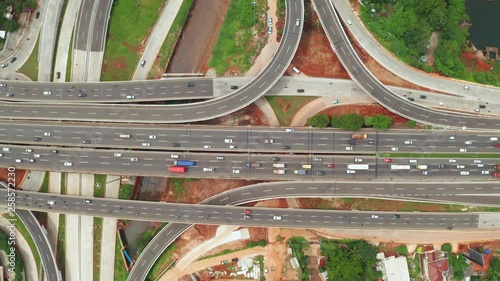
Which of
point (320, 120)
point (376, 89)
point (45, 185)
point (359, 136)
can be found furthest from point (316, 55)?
point (45, 185)

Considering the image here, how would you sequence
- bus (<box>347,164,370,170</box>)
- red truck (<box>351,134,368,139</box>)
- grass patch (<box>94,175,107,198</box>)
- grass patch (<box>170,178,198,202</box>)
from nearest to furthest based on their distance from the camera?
red truck (<box>351,134,368,139</box>)
bus (<box>347,164,370,170</box>)
grass patch (<box>170,178,198,202</box>)
grass patch (<box>94,175,107,198</box>)

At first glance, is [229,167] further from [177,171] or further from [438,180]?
[438,180]

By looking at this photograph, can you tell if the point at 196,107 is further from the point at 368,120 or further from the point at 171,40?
the point at 368,120

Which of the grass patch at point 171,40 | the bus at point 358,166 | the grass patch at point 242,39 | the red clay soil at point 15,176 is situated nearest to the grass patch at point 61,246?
the red clay soil at point 15,176

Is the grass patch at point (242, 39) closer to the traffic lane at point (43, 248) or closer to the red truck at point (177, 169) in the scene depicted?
the red truck at point (177, 169)

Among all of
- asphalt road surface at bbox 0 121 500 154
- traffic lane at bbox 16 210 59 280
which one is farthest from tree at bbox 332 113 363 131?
traffic lane at bbox 16 210 59 280

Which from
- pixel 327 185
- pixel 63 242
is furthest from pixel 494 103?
pixel 63 242

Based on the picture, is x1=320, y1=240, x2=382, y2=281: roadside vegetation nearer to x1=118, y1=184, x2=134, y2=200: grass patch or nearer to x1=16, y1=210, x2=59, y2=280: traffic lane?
x1=118, y1=184, x2=134, y2=200: grass patch
